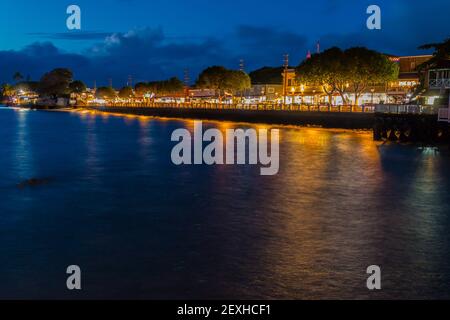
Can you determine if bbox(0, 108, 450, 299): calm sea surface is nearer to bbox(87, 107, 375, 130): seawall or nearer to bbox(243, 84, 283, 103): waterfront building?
bbox(87, 107, 375, 130): seawall

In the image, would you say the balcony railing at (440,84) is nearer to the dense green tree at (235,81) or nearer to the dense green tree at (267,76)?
the dense green tree at (235,81)

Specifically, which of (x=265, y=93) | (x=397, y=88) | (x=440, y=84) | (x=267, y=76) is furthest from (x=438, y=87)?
(x=267, y=76)

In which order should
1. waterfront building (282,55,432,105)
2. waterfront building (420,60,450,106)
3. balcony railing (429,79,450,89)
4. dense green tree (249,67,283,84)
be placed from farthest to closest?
dense green tree (249,67,283,84) < waterfront building (282,55,432,105) < balcony railing (429,79,450,89) < waterfront building (420,60,450,106)

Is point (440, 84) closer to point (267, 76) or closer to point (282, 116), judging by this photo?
point (282, 116)

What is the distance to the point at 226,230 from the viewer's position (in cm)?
1884

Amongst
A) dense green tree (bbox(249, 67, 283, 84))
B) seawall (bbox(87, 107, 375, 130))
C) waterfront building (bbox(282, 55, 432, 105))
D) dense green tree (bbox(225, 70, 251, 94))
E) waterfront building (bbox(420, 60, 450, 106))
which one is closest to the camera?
waterfront building (bbox(420, 60, 450, 106))

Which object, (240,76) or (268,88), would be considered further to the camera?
(268,88)

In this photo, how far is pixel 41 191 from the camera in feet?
89.0

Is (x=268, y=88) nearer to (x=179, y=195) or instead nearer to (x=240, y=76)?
(x=240, y=76)

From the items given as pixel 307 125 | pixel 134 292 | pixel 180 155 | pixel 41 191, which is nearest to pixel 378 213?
pixel 134 292

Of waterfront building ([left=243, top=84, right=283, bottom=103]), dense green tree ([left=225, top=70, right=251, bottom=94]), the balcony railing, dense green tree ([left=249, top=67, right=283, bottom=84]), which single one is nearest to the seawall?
the balcony railing

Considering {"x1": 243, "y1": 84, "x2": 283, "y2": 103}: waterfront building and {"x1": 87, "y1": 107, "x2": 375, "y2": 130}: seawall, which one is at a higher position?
{"x1": 243, "y1": 84, "x2": 283, "y2": 103}: waterfront building

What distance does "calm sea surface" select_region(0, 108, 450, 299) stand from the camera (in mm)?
13352
